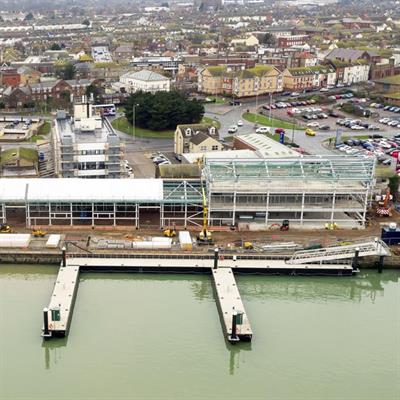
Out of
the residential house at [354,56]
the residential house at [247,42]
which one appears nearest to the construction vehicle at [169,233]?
the residential house at [354,56]

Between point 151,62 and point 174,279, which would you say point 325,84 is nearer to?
point 151,62

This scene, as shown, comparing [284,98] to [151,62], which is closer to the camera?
[284,98]

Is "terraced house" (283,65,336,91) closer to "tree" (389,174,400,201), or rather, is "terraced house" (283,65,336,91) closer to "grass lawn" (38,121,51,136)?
"grass lawn" (38,121,51,136)

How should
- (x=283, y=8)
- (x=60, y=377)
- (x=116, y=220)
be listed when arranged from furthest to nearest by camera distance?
(x=283, y=8), (x=116, y=220), (x=60, y=377)

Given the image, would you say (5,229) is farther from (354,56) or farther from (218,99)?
(354,56)

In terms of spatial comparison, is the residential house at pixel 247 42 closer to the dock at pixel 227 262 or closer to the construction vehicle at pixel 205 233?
the construction vehicle at pixel 205 233

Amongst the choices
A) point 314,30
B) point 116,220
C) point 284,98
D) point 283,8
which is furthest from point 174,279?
point 283,8
